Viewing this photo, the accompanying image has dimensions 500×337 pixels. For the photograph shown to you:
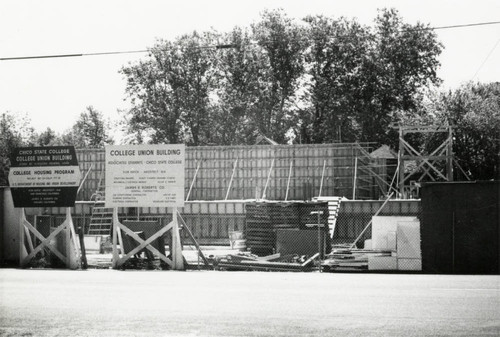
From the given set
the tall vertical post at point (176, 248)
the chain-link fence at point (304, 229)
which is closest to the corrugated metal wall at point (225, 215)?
the chain-link fence at point (304, 229)

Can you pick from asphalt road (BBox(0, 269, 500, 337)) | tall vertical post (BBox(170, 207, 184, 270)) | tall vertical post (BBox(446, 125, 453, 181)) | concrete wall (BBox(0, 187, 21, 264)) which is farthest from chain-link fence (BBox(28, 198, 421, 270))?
tall vertical post (BBox(446, 125, 453, 181))

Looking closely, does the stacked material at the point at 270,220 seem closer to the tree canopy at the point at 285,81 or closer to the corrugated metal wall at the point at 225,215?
the corrugated metal wall at the point at 225,215

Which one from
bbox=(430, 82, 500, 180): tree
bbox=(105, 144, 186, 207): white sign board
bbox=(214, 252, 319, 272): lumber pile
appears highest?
bbox=(430, 82, 500, 180): tree

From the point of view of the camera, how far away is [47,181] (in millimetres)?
21172

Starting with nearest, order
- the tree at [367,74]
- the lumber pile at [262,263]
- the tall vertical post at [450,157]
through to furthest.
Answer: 1. the lumber pile at [262,263]
2. the tall vertical post at [450,157]
3. the tree at [367,74]

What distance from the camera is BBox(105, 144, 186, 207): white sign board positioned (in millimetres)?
20375

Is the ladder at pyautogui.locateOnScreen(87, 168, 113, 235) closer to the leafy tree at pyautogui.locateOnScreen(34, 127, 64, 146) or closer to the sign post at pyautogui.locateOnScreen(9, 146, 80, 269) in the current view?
the sign post at pyautogui.locateOnScreen(9, 146, 80, 269)

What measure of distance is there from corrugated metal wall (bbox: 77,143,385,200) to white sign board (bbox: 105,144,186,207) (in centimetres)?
2776

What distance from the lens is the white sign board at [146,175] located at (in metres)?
20.4

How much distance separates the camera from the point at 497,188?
20.0 m

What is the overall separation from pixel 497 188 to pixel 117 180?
415 inches

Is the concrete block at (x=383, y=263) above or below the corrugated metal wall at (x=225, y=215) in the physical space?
below

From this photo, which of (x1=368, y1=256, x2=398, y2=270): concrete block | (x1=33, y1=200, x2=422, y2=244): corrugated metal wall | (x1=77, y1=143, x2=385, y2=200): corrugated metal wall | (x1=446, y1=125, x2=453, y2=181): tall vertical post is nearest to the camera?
(x1=368, y1=256, x2=398, y2=270): concrete block

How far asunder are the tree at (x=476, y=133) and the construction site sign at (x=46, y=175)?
38.6 meters
